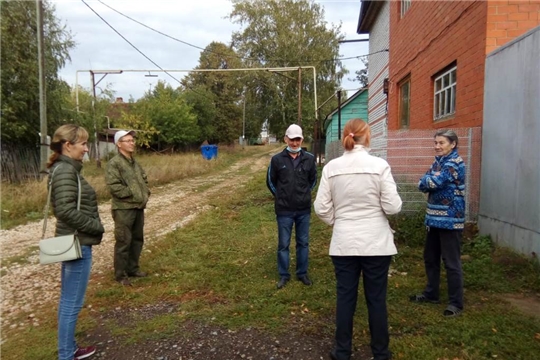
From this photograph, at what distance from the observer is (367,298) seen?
265 centimetres

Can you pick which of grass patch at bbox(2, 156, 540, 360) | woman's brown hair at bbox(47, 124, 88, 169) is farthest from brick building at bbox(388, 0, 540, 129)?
woman's brown hair at bbox(47, 124, 88, 169)

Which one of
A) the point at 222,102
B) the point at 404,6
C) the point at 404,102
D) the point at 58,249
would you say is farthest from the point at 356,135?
the point at 222,102

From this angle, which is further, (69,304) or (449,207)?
(449,207)

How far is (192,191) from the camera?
13.1 meters

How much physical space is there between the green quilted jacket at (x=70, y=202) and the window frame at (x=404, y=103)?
27.4 feet

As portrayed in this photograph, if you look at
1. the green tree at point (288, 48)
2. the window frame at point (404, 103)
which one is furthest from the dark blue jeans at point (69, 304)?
the green tree at point (288, 48)

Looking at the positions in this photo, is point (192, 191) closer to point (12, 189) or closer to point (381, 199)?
point (12, 189)

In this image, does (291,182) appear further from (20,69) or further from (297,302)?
(20,69)

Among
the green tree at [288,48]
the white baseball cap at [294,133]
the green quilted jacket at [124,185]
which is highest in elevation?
the green tree at [288,48]

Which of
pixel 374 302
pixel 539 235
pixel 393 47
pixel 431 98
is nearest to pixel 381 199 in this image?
pixel 374 302

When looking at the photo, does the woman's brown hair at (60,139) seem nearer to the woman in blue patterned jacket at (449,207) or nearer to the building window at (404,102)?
the woman in blue patterned jacket at (449,207)

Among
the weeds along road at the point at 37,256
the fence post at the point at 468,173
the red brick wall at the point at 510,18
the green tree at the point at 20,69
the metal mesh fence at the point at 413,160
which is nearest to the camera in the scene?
the weeds along road at the point at 37,256

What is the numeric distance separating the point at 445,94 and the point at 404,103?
3294 millimetres

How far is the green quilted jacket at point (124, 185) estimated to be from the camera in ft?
14.2
